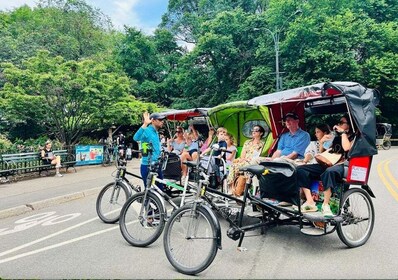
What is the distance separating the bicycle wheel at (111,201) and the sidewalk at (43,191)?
1.39ft

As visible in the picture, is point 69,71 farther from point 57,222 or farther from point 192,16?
point 192,16

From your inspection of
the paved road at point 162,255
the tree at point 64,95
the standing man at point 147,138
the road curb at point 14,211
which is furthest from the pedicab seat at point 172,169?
the tree at point 64,95

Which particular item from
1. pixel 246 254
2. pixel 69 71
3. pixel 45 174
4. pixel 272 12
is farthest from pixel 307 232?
pixel 272 12

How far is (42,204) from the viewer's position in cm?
884

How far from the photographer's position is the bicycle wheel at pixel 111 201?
631cm

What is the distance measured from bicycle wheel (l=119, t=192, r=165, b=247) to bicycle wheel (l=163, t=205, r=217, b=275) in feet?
2.60

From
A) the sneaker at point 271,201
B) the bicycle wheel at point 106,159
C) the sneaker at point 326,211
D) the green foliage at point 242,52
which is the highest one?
the green foliage at point 242,52

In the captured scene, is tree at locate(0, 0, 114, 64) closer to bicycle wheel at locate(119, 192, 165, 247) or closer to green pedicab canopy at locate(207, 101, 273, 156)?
green pedicab canopy at locate(207, 101, 273, 156)

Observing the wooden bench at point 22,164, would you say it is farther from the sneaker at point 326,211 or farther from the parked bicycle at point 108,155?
the sneaker at point 326,211

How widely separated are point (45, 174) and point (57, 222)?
8602mm

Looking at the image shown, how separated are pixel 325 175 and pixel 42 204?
690 centimetres

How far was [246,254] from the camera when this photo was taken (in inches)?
190

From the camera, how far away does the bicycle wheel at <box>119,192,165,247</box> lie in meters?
5.17

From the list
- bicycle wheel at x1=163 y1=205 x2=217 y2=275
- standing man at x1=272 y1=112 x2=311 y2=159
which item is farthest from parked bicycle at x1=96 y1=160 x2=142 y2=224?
standing man at x1=272 y1=112 x2=311 y2=159
